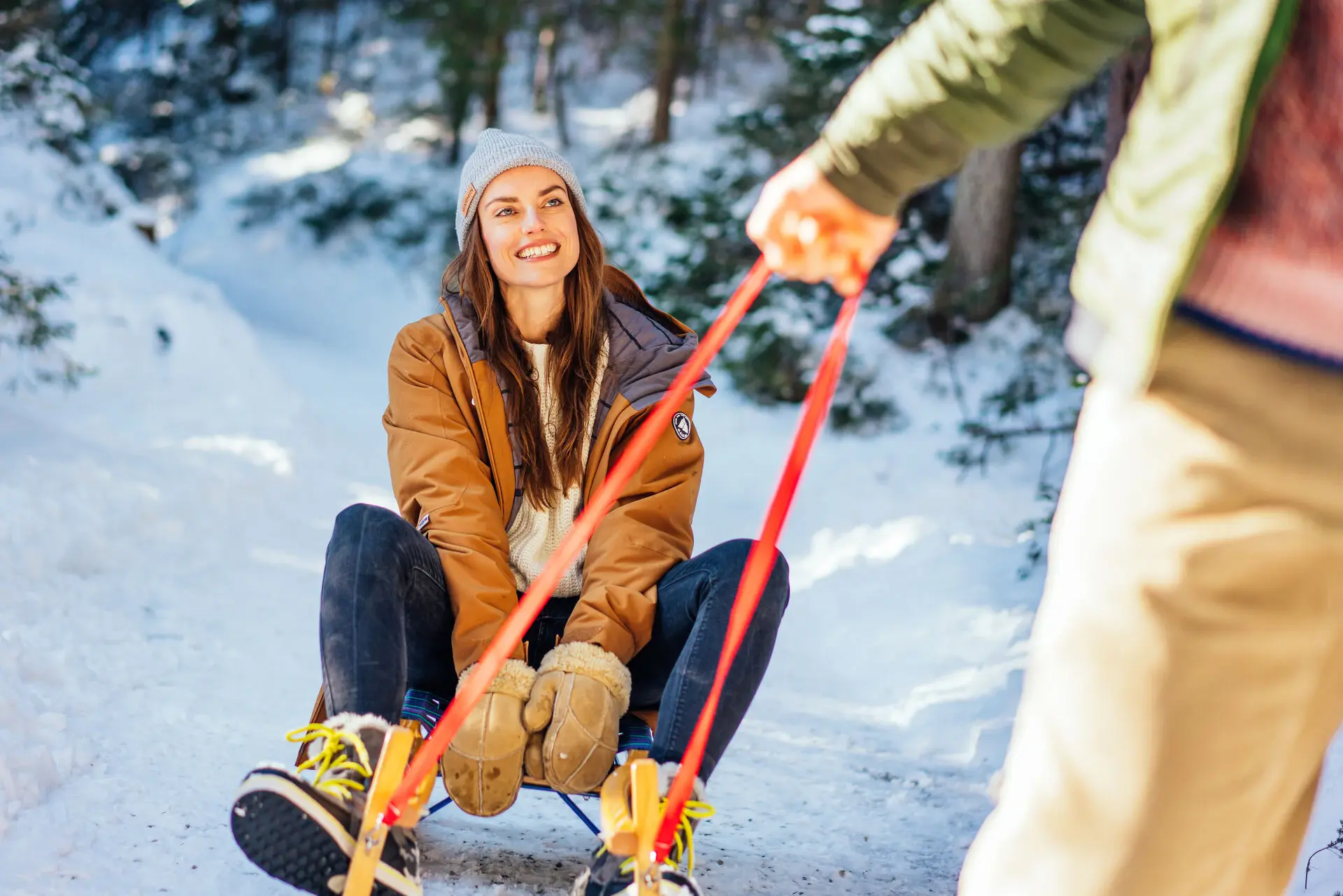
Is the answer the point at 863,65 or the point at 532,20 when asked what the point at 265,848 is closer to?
the point at 863,65

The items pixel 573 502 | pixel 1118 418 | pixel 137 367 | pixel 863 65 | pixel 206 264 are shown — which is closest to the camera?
pixel 1118 418

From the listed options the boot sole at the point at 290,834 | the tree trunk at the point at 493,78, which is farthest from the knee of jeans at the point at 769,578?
the tree trunk at the point at 493,78

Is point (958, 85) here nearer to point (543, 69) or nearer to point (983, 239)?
point (983, 239)

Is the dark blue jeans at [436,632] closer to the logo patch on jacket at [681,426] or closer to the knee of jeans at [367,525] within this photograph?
the knee of jeans at [367,525]

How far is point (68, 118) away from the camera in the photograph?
8203 mm

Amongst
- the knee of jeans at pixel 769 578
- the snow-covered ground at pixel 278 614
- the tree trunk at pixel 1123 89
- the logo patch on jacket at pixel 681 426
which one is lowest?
the snow-covered ground at pixel 278 614

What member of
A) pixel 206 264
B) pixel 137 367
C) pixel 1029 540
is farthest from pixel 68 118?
pixel 1029 540

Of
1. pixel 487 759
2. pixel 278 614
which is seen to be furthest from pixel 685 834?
pixel 278 614

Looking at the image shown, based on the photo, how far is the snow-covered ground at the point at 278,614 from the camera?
2.40 metres

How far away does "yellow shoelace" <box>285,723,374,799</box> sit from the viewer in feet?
5.97

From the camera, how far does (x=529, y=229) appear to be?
2494 millimetres

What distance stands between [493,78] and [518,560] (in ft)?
39.0

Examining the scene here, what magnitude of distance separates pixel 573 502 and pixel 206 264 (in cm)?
1042

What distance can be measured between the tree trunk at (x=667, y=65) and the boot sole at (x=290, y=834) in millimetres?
11997
